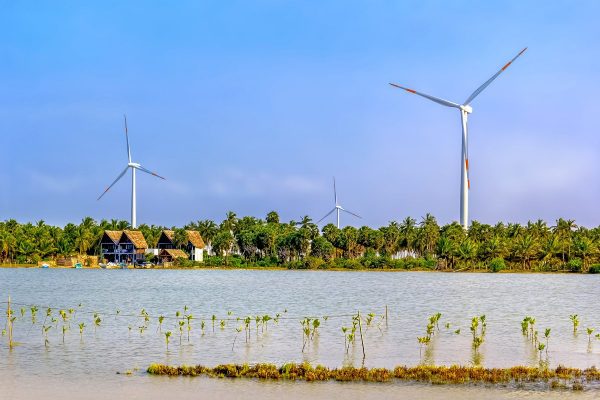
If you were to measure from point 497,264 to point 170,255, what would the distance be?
72.4 metres

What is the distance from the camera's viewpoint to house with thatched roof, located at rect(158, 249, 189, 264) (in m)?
177

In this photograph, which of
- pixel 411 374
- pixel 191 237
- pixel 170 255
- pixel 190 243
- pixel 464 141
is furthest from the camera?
pixel 190 243

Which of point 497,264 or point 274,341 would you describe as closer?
point 274,341

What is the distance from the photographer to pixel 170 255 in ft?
→ 581

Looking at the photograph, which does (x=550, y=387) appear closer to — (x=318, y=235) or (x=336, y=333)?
(x=336, y=333)

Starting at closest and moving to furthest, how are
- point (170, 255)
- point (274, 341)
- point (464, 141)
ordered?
point (274, 341) → point (464, 141) → point (170, 255)

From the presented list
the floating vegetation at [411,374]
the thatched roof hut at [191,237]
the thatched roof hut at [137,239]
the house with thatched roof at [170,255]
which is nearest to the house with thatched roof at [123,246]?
the thatched roof hut at [137,239]

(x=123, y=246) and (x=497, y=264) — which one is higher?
(x=123, y=246)

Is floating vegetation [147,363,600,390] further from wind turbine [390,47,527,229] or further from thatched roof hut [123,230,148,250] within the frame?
thatched roof hut [123,230,148,250]

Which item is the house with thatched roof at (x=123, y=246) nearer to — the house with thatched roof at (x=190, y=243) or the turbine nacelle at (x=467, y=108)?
the house with thatched roof at (x=190, y=243)

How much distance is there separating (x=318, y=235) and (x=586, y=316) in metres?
125

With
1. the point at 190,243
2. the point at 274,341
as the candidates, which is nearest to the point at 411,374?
the point at 274,341

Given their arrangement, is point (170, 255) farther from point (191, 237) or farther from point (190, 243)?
point (190, 243)

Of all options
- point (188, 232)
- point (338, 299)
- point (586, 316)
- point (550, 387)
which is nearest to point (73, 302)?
point (338, 299)
